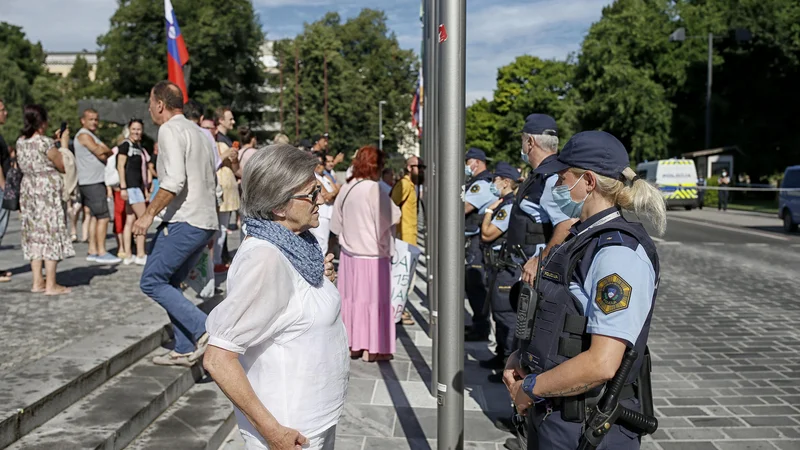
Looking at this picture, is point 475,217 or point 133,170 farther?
point 133,170

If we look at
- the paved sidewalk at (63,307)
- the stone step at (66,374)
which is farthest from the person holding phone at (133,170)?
the stone step at (66,374)

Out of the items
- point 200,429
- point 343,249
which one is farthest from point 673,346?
point 200,429

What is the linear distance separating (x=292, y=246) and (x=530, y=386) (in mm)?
956

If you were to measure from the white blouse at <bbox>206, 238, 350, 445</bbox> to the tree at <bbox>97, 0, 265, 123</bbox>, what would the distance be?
4873 cm

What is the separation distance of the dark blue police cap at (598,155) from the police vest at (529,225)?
2.08 metres

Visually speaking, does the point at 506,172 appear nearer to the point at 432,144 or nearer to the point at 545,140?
the point at 432,144

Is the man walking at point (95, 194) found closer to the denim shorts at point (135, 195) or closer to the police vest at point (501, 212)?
the denim shorts at point (135, 195)

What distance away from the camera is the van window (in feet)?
70.3

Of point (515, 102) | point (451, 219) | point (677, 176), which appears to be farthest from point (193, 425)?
point (515, 102)

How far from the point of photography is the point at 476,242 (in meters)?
7.88

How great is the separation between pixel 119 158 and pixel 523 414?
8.12m

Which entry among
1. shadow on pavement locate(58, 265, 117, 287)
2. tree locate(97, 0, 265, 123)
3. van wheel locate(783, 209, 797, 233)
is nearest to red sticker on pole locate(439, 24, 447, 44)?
shadow on pavement locate(58, 265, 117, 287)

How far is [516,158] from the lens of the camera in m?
80.1

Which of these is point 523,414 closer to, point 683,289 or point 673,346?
point 673,346
